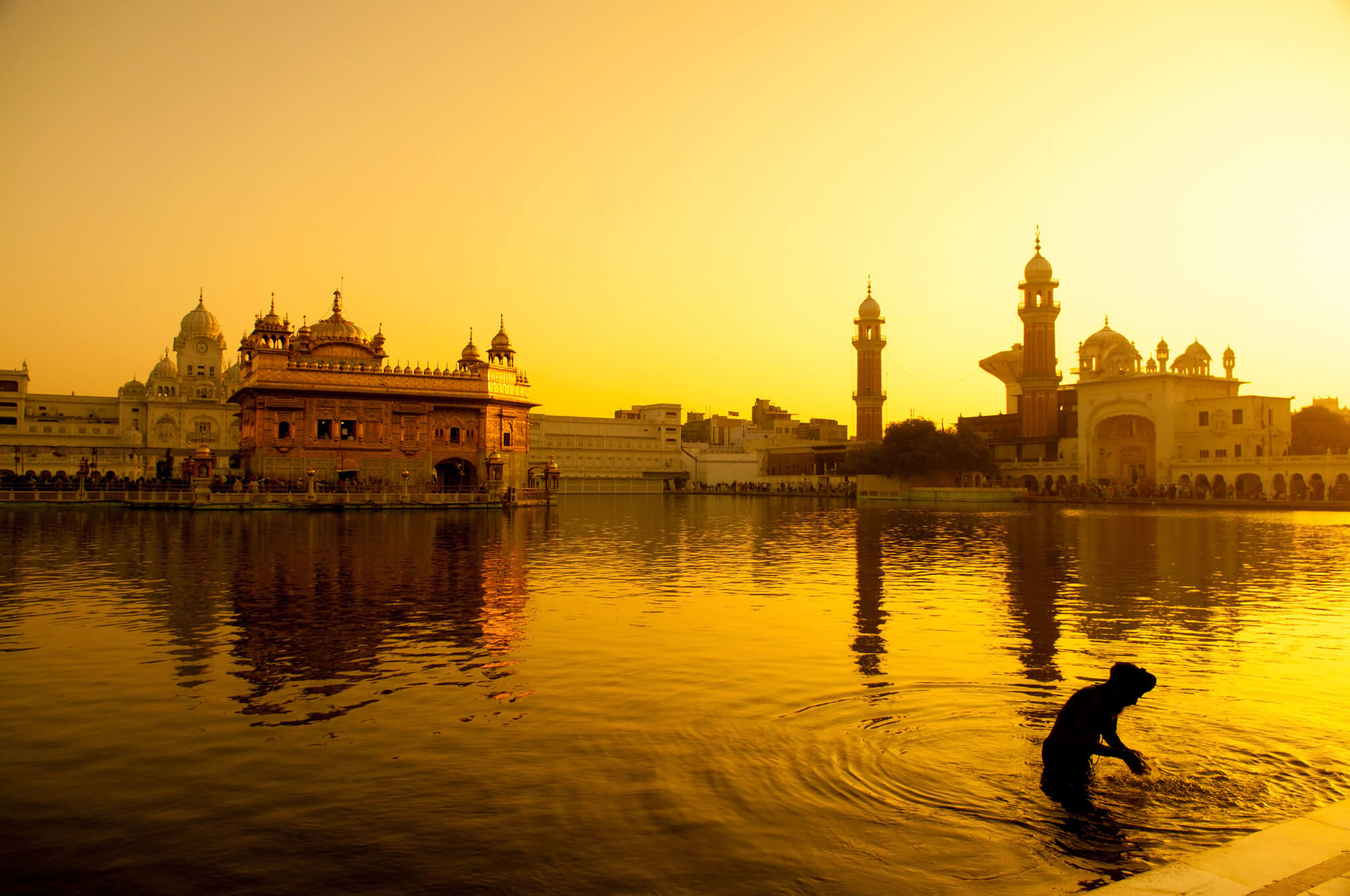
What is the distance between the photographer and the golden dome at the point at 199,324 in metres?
86.8

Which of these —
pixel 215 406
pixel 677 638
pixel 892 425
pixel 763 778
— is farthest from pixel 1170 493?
pixel 215 406

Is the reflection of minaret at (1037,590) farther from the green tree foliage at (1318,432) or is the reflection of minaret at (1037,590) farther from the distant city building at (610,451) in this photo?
the distant city building at (610,451)

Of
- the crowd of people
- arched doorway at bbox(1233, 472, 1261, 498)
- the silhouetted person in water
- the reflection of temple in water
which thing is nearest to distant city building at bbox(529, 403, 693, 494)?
the crowd of people

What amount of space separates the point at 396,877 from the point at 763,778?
2564 millimetres

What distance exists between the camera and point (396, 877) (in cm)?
495

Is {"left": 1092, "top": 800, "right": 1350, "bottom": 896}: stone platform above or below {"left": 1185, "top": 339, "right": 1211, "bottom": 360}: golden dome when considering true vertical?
below

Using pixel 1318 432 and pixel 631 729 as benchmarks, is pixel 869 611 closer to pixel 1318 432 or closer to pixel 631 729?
pixel 631 729

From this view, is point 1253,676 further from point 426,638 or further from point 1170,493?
point 1170,493

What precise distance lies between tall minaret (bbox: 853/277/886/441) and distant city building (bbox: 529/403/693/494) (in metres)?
18.8

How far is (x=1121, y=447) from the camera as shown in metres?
70.3

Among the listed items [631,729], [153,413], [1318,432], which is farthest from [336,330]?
[1318,432]

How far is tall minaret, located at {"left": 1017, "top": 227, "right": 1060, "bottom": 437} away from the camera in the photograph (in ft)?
260

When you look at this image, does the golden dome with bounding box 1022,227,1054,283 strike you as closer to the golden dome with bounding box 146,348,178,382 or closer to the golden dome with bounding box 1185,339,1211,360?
the golden dome with bounding box 1185,339,1211,360

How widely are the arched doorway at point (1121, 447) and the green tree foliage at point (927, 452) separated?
7875 millimetres
